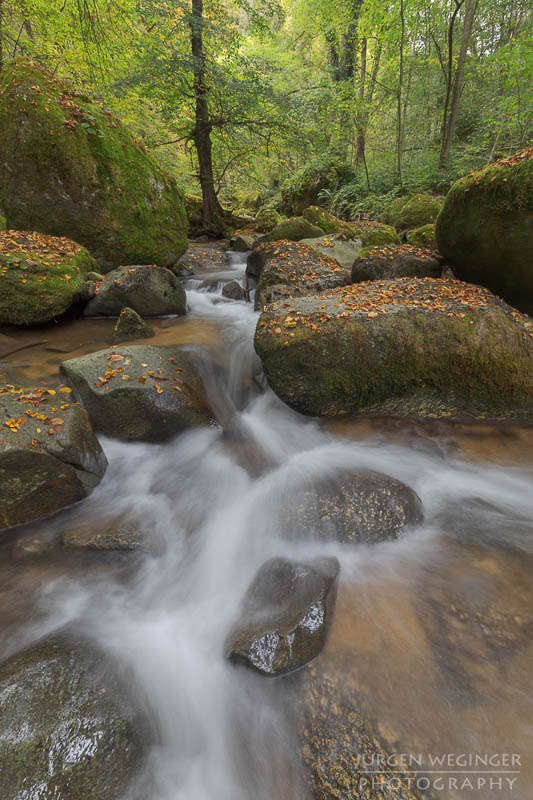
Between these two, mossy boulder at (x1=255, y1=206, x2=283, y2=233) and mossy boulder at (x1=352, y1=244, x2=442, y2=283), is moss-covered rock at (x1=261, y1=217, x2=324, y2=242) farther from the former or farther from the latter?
mossy boulder at (x1=255, y1=206, x2=283, y2=233)

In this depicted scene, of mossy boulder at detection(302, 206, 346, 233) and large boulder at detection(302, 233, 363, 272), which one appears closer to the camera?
large boulder at detection(302, 233, 363, 272)

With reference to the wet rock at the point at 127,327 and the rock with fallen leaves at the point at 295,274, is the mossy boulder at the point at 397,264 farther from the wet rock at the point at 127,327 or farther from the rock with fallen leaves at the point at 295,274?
the wet rock at the point at 127,327

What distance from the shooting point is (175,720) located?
183cm

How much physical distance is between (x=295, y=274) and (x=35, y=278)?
158 inches

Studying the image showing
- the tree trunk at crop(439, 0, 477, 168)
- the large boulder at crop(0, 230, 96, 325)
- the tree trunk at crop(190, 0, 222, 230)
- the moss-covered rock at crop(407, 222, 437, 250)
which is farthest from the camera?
the tree trunk at crop(190, 0, 222, 230)

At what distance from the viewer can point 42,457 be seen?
102 inches

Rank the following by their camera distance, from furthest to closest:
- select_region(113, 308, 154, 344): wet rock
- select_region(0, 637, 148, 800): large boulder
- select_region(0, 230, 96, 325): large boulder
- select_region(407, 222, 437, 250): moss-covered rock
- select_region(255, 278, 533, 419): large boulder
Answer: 1. select_region(407, 222, 437, 250): moss-covered rock
2. select_region(113, 308, 154, 344): wet rock
3. select_region(0, 230, 96, 325): large boulder
4. select_region(255, 278, 533, 419): large boulder
5. select_region(0, 637, 148, 800): large boulder

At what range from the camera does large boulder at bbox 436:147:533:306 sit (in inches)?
160

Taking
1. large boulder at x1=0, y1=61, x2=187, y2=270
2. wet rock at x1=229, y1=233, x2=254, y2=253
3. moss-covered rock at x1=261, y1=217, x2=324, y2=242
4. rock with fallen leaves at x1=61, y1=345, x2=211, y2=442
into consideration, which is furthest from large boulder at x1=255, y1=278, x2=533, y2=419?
wet rock at x1=229, y1=233, x2=254, y2=253

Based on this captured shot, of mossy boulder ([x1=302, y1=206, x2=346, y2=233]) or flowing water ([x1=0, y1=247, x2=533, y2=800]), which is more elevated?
mossy boulder ([x1=302, y1=206, x2=346, y2=233])

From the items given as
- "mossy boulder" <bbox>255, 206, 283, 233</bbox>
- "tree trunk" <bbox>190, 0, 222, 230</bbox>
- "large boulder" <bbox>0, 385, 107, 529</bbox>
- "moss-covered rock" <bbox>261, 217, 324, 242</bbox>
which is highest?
"tree trunk" <bbox>190, 0, 222, 230</bbox>

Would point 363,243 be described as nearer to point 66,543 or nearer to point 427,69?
point 66,543

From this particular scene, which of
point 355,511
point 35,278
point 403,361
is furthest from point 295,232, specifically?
point 355,511

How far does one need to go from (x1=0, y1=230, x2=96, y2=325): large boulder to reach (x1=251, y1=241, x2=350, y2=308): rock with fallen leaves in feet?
9.97
